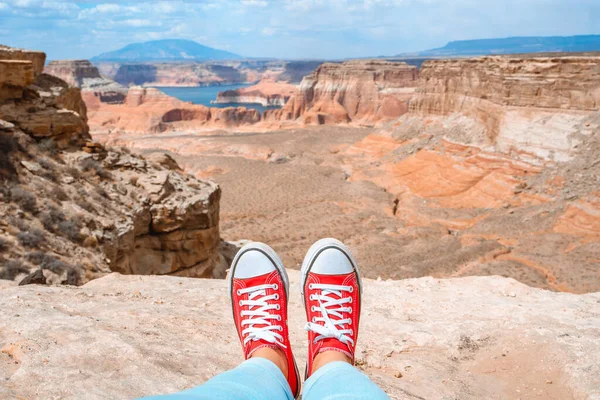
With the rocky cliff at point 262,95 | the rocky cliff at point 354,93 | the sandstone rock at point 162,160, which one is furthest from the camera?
the rocky cliff at point 262,95

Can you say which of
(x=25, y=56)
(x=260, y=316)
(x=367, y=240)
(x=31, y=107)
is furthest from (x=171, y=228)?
(x=367, y=240)

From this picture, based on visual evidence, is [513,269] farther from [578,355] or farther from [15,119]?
[15,119]

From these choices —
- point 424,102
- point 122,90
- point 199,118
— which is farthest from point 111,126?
point 424,102

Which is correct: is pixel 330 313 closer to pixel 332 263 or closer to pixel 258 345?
pixel 332 263

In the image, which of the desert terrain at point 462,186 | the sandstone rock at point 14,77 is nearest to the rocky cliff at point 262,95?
the desert terrain at point 462,186

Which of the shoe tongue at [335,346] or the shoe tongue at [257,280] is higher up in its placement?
the shoe tongue at [257,280]

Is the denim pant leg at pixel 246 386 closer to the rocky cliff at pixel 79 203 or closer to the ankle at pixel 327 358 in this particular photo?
the ankle at pixel 327 358
